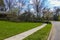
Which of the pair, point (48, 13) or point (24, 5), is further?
point (48, 13)

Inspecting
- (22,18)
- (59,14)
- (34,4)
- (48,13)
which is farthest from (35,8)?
(22,18)

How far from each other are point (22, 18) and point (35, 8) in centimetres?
2945

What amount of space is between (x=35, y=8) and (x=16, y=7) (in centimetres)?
1008

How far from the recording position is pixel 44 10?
9869cm

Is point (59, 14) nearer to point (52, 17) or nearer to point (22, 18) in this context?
point (52, 17)

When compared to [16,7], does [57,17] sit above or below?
below

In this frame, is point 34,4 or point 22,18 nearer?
point 22,18

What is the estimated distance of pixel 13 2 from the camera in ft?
297

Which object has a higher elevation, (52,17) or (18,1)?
(18,1)

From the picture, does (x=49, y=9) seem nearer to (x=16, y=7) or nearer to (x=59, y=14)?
(x=59, y=14)

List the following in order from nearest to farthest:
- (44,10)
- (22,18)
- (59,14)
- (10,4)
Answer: (22,18)
(10,4)
(44,10)
(59,14)


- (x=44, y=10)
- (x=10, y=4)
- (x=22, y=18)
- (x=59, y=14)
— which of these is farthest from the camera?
(x=59, y=14)

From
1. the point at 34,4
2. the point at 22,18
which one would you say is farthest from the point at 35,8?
the point at 22,18

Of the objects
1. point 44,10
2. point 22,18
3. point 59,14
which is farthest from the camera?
point 59,14
